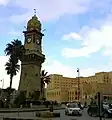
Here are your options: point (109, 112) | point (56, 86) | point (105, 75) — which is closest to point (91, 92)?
point (105, 75)

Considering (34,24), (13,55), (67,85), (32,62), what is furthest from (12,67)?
(67,85)

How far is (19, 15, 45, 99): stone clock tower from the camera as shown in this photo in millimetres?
91000

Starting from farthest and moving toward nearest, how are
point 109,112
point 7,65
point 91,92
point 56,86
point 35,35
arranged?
point 56,86 < point 91,92 < point 35,35 < point 7,65 < point 109,112

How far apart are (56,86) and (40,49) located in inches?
2584

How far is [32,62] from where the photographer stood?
9300 cm

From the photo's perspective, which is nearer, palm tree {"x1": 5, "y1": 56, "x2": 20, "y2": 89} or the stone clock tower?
palm tree {"x1": 5, "y1": 56, "x2": 20, "y2": 89}

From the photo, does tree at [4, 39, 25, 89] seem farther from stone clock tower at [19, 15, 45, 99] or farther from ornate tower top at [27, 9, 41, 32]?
ornate tower top at [27, 9, 41, 32]

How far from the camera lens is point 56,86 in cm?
16100

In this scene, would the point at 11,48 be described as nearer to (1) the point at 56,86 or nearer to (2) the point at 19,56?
(2) the point at 19,56

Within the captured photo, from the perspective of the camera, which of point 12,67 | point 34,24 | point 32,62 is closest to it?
point 12,67

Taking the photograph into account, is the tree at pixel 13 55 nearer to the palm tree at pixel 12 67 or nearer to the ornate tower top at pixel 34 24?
the palm tree at pixel 12 67

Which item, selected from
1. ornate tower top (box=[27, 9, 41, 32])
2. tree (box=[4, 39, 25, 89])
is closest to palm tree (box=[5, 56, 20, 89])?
tree (box=[4, 39, 25, 89])

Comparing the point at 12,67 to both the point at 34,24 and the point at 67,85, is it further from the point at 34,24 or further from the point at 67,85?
the point at 67,85

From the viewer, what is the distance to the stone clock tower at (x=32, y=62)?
91.0 meters
